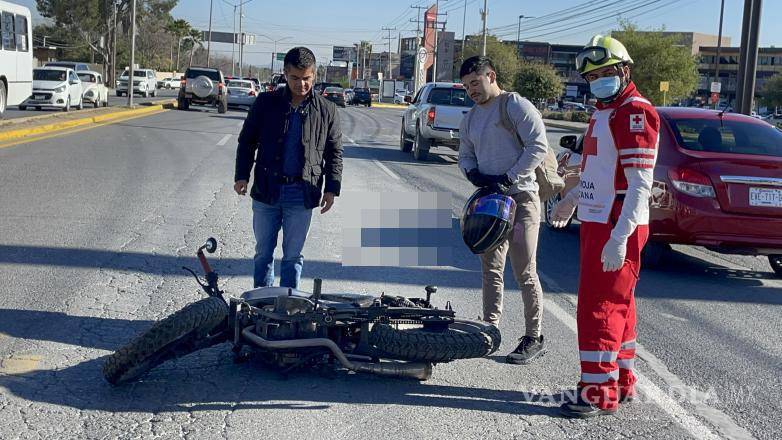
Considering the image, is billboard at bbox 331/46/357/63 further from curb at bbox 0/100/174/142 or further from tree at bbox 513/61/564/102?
curb at bbox 0/100/174/142

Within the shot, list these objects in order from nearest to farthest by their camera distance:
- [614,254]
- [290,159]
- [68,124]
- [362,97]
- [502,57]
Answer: [614,254] < [290,159] < [68,124] < [362,97] < [502,57]

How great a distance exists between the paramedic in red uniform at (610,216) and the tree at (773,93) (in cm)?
9210

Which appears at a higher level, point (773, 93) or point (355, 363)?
point (773, 93)

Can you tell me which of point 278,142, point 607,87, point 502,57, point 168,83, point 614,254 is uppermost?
point 502,57

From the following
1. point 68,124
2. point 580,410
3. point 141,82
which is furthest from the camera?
point 141,82

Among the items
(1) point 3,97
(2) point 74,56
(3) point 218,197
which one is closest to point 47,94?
(1) point 3,97

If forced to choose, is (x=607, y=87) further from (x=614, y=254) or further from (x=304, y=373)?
(x=304, y=373)

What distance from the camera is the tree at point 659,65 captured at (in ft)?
208

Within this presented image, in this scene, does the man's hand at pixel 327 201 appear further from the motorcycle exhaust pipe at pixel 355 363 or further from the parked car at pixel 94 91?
the parked car at pixel 94 91

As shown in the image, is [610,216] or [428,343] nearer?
[610,216]

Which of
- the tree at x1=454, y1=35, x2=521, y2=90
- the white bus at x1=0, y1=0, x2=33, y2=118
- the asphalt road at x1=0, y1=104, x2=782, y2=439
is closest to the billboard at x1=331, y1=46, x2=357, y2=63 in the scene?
the tree at x1=454, y1=35, x2=521, y2=90

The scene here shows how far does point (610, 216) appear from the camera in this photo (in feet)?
15.8

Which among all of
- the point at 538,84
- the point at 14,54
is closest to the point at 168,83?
the point at 538,84

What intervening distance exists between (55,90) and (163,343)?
3080cm
